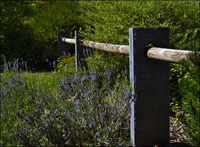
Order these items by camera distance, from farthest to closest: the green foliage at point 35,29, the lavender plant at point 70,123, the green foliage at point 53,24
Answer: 1. the green foliage at point 35,29
2. the green foliage at point 53,24
3. the lavender plant at point 70,123

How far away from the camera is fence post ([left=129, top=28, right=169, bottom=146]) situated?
2758 mm

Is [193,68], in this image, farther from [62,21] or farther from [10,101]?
[62,21]

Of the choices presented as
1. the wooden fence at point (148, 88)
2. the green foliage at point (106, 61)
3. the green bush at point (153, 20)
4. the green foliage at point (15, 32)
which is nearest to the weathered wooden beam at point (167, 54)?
the wooden fence at point (148, 88)

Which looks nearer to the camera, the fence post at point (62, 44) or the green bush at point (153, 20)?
the green bush at point (153, 20)

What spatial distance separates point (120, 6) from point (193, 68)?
11.7ft

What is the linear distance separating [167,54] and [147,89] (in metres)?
0.54

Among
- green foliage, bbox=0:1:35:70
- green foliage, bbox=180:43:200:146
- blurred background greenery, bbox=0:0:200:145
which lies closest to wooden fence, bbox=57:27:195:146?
blurred background greenery, bbox=0:0:200:145

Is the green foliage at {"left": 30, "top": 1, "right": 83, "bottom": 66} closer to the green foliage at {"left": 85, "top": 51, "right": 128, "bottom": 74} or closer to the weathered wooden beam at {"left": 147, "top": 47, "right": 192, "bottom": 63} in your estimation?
the green foliage at {"left": 85, "top": 51, "right": 128, "bottom": 74}

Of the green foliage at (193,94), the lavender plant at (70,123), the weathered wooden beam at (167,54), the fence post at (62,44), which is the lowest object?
the lavender plant at (70,123)

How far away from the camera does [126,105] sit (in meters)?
2.99

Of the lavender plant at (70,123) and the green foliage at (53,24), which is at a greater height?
the green foliage at (53,24)

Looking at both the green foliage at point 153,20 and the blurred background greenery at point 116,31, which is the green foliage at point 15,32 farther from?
the green foliage at point 153,20

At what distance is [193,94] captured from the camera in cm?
166

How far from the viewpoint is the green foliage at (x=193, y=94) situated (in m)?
1.66
